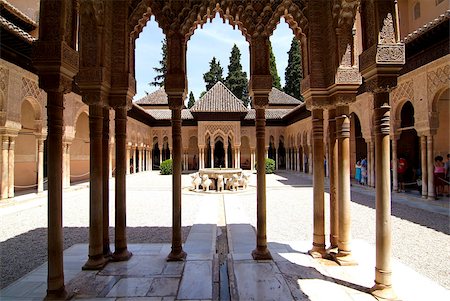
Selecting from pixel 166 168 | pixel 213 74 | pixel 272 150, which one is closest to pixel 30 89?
pixel 166 168

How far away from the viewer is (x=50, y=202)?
10.7 feet

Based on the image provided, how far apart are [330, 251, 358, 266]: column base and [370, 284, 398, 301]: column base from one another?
0.85m

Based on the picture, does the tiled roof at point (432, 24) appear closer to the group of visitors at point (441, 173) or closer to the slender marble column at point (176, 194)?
the group of visitors at point (441, 173)

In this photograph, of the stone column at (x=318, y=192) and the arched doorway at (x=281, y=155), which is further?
the arched doorway at (x=281, y=155)

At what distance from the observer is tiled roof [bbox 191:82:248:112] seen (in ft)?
81.3

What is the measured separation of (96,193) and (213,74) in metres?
44.3

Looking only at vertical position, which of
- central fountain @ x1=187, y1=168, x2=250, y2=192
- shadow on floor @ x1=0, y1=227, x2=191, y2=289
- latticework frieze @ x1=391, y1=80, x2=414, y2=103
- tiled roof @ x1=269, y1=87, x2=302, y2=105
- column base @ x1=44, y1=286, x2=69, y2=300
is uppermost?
tiled roof @ x1=269, y1=87, x2=302, y2=105

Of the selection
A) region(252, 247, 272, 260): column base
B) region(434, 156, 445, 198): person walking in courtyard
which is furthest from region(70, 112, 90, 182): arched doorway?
region(434, 156, 445, 198): person walking in courtyard

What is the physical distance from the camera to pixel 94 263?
414cm

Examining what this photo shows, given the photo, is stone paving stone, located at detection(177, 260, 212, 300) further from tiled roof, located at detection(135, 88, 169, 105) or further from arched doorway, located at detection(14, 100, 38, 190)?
tiled roof, located at detection(135, 88, 169, 105)

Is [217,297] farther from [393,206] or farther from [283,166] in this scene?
[283,166]

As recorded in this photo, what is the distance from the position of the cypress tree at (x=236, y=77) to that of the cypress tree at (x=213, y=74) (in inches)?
130

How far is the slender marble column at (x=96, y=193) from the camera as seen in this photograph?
4176 millimetres

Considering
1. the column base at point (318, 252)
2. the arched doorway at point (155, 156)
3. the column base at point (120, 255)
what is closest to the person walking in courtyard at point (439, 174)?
the column base at point (318, 252)
